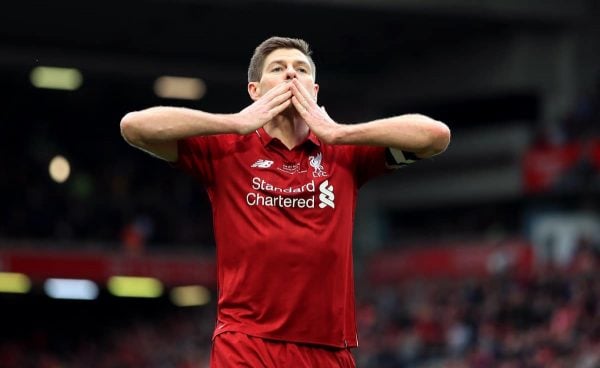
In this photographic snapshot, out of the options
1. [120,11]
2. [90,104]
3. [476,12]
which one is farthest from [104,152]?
[476,12]

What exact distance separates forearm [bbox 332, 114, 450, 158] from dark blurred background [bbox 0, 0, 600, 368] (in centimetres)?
1857

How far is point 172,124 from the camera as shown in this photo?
17.1 ft

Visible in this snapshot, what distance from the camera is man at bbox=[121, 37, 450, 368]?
5.20 meters

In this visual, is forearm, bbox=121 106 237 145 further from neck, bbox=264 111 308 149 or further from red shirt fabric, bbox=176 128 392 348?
neck, bbox=264 111 308 149

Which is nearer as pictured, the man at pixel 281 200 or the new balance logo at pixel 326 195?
the man at pixel 281 200

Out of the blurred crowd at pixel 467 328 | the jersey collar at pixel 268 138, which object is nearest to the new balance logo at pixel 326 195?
the jersey collar at pixel 268 138

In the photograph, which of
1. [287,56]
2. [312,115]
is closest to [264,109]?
[312,115]

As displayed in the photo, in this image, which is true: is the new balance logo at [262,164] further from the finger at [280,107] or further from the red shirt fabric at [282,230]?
the finger at [280,107]

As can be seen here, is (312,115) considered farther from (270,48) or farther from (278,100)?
(270,48)

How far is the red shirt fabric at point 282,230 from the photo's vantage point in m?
5.23

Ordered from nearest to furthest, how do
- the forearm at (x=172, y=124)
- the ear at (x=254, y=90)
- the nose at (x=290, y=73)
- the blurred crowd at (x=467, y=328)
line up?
the forearm at (x=172, y=124), the nose at (x=290, y=73), the ear at (x=254, y=90), the blurred crowd at (x=467, y=328)

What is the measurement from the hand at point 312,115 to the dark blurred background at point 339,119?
18.6 m

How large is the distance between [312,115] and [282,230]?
500 mm

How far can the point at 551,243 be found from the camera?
96.3 feet
